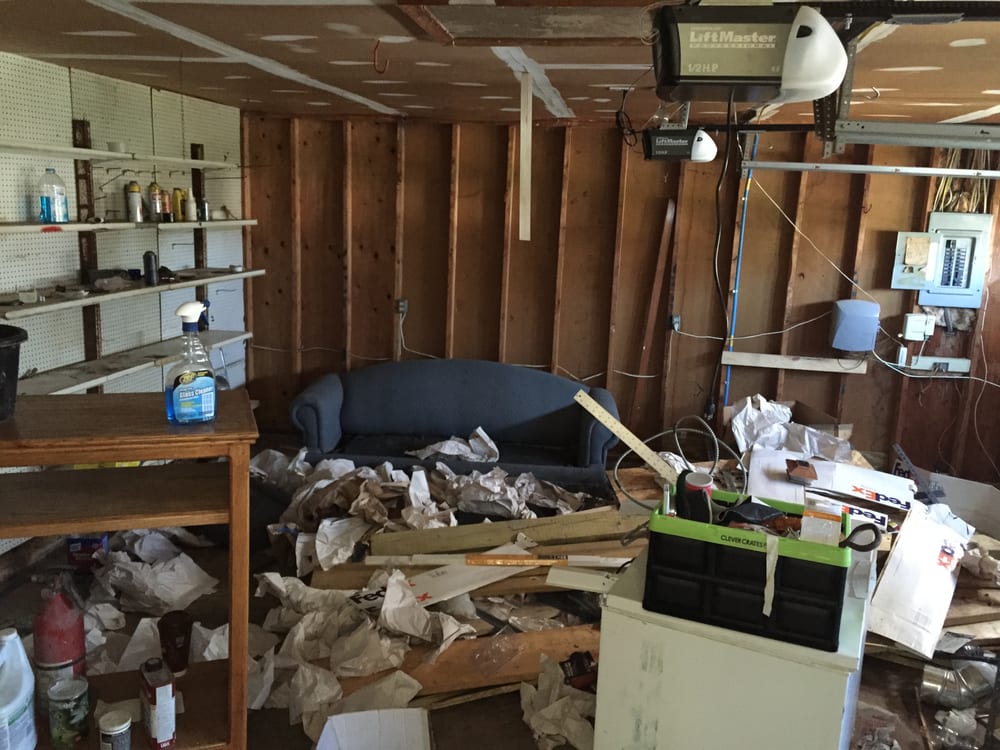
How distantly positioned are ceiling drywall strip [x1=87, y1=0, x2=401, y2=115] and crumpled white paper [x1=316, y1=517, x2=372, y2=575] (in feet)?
6.07

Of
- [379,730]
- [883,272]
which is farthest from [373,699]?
[883,272]

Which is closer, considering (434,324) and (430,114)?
(430,114)

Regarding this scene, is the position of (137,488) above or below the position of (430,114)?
below

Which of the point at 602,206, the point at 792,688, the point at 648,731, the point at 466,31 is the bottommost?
the point at 648,731

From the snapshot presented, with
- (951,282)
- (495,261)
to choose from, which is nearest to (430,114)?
(495,261)

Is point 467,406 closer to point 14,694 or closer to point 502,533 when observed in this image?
point 502,533


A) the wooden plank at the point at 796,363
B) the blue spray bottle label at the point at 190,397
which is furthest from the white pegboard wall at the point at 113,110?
the wooden plank at the point at 796,363

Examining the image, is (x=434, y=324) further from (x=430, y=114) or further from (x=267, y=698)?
(x=267, y=698)

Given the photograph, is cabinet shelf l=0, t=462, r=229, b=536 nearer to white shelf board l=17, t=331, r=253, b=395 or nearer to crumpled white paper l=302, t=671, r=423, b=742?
crumpled white paper l=302, t=671, r=423, b=742

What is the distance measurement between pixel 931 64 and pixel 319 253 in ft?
12.2

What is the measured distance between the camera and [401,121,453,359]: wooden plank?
5051 millimetres

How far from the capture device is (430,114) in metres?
4.77

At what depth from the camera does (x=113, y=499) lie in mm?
1738

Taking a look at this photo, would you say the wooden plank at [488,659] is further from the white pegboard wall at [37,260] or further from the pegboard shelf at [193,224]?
the pegboard shelf at [193,224]
